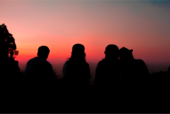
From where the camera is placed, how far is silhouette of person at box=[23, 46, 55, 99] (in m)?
2.96

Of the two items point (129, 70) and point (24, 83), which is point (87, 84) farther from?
point (24, 83)

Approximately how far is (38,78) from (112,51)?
235 cm

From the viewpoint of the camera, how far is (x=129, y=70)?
3393 mm

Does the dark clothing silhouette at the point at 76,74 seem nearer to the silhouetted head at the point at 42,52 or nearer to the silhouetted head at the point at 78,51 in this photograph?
the silhouetted head at the point at 78,51

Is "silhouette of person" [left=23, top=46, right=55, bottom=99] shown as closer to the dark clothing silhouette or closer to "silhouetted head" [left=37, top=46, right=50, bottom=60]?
"silhouetted head" [left=37, top=46, right=50, bottom=60]

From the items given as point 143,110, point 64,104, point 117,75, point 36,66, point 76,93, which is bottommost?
point 143,110

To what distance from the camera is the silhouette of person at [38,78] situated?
2963mm

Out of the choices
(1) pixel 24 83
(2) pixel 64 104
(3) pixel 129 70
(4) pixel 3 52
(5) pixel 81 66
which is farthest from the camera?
(4) pixel 3 52

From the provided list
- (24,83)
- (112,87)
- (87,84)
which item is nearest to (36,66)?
(24,83)

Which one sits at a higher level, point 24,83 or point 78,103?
point 24,83

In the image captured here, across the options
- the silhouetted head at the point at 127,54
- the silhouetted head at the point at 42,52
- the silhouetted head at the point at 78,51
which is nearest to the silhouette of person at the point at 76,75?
the silhouetted head at the point at 78,51

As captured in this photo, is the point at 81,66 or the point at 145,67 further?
the point at 145,67

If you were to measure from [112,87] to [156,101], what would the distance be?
1.40 meters

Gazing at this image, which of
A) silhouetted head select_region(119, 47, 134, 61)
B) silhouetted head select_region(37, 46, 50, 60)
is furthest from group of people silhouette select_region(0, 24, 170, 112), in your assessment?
silhouetted head select_region(119, 47, 134, 61)
